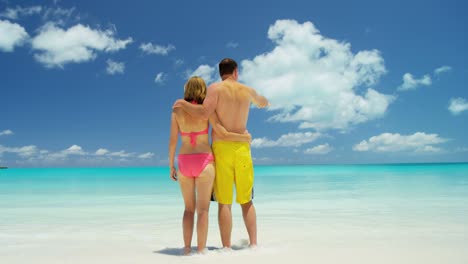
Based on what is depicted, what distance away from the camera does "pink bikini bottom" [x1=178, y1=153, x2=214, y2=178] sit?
4.24 metres

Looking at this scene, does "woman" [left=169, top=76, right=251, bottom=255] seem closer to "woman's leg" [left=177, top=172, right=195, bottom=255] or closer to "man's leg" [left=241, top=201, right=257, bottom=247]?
"woman's leg" [left=177, top=172, right=195, bottom=255]

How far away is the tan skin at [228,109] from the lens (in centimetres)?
432

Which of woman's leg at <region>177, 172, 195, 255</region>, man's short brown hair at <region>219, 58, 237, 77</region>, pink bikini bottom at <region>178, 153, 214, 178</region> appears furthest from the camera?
man's short brown hair at <region>219, 58, 237, 77</region>

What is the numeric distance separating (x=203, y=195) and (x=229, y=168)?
14.9 inches

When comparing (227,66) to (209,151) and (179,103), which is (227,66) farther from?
(209,151)

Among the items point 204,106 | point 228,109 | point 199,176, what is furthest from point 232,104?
point 199,176

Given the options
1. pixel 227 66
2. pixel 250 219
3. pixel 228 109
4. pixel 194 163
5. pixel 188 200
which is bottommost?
pixel 250 219

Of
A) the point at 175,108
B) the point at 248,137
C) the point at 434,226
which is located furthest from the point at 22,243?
the point at 434,226

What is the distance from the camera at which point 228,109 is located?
4.45 meters

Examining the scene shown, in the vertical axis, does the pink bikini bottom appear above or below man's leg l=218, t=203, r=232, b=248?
above

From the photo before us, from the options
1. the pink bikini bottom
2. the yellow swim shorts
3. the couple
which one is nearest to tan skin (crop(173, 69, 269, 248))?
the couple

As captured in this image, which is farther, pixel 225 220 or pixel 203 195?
pixel 225 220

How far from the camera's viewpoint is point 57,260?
174 inches

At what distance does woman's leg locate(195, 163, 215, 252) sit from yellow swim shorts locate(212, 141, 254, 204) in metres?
0.10
